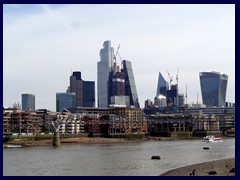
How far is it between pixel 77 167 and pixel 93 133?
64.3 metres

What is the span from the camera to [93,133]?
9456 cm

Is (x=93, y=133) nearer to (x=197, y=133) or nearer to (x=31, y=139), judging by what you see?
(x=31, y=139)

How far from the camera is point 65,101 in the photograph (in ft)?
641

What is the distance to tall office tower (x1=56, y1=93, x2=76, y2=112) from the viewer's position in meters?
194

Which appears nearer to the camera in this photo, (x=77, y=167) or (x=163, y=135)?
(x=77, y=167)

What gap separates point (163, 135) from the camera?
10394 cm

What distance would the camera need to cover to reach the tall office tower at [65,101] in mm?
193750

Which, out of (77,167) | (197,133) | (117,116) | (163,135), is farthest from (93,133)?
(77,167)

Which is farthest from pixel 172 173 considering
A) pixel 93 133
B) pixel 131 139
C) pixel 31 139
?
pixel 93 133
